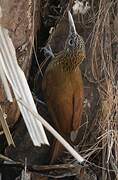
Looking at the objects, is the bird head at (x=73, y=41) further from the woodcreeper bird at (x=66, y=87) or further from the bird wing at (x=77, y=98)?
the bird wing at (x=77, y=98)

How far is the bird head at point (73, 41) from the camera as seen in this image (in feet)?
11.7

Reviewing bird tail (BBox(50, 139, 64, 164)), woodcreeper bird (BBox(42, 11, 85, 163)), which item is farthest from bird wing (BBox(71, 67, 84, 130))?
bird tail (BBox(50, 139, 64, 164))

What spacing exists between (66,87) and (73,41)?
32cm

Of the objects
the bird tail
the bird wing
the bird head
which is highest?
the bird head

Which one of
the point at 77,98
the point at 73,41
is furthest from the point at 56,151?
the point at 73,41

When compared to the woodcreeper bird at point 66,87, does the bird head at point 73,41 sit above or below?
above

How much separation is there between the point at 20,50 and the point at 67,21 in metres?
0.54

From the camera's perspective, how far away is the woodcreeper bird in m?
3.47

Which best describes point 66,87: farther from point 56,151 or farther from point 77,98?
point 56,151

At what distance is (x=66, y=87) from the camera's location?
3.60 m

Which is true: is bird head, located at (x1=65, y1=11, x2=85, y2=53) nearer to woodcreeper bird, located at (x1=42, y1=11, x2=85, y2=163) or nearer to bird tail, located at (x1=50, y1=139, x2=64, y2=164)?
woodcreeper bird, located at (x1=42, y1=11, x2=85, y2=163)

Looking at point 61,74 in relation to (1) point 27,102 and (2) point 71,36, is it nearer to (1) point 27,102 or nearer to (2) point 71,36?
(2) point 71,36

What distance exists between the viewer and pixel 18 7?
335 cm

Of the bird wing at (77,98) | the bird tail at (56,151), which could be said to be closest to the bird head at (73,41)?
the bird wing at (77,98)
